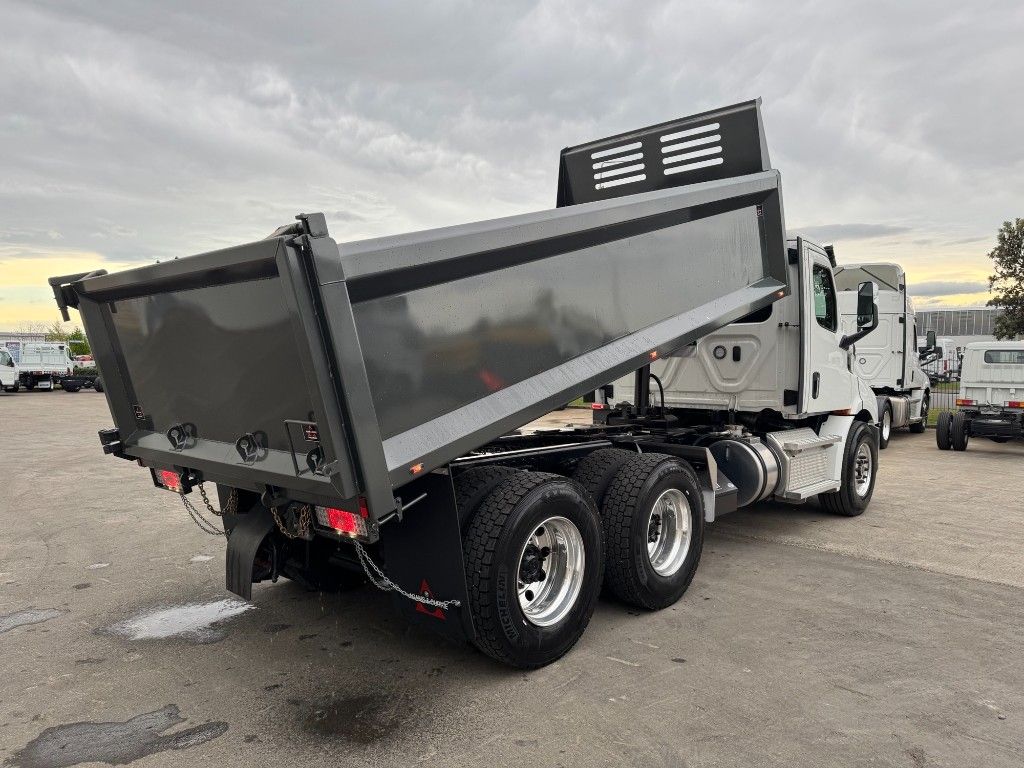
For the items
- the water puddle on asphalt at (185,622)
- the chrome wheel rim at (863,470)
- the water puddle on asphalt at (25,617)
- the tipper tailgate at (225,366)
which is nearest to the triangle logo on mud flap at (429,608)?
the tipper tailgate at (225,366)

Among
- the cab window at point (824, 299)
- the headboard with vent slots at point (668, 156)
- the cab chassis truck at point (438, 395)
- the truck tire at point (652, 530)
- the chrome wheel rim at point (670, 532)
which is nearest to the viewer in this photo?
the cab chassis truck at point (438, 395)

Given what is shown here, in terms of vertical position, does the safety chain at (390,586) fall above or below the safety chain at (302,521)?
below

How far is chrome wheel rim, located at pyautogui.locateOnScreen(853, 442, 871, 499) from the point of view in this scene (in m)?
7.70

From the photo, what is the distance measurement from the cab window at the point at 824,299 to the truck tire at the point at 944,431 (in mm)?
7699

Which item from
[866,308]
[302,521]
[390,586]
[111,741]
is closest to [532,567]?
[390,586]

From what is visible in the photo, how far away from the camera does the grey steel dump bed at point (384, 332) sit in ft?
10.5

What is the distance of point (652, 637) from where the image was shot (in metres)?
4.52

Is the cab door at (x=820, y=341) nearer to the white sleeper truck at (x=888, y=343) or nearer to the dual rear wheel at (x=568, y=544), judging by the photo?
the dual rear wheel at (x=568, y=544)

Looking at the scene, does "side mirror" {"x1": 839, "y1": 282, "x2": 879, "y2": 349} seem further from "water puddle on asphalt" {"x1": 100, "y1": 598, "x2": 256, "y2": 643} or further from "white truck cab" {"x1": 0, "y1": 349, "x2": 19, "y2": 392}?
"white truck cab" {"x1": 0, "y1": 349, "x2": 19, "y2": 392}

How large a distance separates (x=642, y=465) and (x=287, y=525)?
234 cm

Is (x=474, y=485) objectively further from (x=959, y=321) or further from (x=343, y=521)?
(x=959, y=321)

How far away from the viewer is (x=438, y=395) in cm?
365

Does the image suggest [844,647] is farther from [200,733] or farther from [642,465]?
[200,733]

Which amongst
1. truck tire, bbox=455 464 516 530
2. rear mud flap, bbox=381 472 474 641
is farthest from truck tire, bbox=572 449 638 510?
rear mud flap, bbox=381 472 474 641
